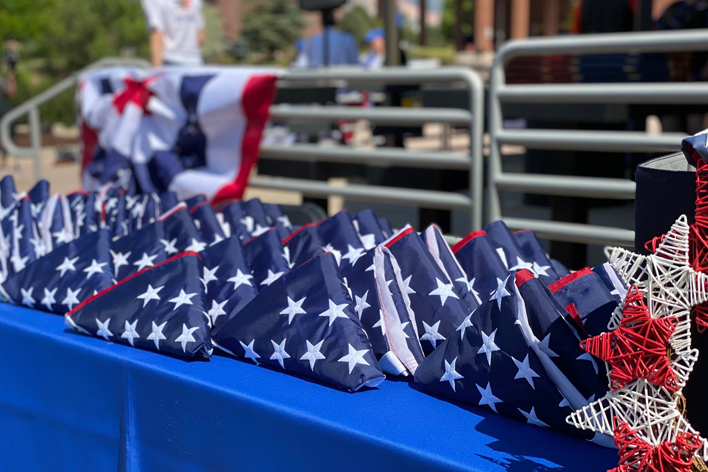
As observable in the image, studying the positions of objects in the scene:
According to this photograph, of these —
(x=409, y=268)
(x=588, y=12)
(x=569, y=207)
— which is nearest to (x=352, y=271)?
(x=409, y=268)

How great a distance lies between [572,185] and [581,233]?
22 centimetres

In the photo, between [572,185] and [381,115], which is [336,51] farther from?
[572,185]

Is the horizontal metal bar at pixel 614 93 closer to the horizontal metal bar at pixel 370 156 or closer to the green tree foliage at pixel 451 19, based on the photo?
the horizontal metal bar at pixel 370 156

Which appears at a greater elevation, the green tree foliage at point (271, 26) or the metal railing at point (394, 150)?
the metal railing at point (394, 150)

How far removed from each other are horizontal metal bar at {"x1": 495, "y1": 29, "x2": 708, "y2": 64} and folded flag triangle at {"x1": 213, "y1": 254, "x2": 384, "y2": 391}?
1.90 meters

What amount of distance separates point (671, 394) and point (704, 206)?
31 centimetres

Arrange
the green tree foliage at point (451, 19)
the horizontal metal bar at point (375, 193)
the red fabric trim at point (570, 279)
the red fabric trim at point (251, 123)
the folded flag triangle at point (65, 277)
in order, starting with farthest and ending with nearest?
the green tree foliage at point (451, 19)
the red fabric trim at point (251, 123)
the horizontal metal bar at point (375, 193)
the folded flag triangle at point (65, 277)
the red fabric trim at point (570, 279)

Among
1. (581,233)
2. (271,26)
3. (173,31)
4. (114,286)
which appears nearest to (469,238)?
(114,286)

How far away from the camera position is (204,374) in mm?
1970

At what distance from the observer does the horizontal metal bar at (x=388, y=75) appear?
3.79 meters

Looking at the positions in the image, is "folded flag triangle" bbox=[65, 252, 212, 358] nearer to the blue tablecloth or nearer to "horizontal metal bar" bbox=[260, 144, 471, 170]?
the blue tablecloth

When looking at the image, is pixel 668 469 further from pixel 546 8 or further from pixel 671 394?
pixel 546 8

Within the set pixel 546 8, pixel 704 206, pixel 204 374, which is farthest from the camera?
pixel 546 8

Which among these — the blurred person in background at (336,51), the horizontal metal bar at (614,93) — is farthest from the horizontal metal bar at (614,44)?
the blurred person in background at (336,51)
